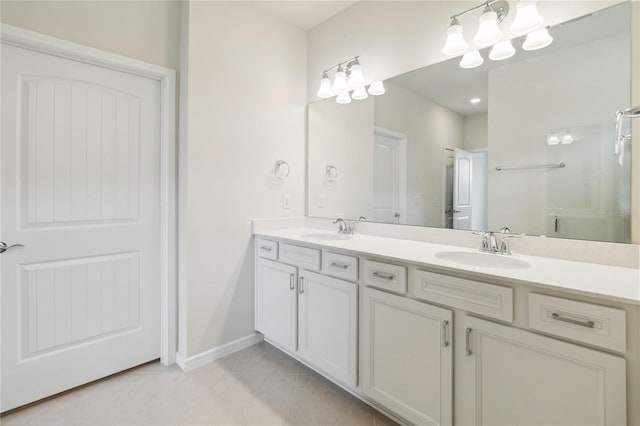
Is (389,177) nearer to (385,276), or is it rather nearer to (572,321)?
(385,276)

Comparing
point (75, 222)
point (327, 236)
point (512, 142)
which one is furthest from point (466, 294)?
point (75, 222)

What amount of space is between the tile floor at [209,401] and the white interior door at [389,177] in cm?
120

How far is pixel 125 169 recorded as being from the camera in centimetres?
195

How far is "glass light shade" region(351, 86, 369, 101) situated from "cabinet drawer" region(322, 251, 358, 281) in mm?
1281

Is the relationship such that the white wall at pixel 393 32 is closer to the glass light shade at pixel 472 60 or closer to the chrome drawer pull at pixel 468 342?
the glass light shade at pixel 472 60

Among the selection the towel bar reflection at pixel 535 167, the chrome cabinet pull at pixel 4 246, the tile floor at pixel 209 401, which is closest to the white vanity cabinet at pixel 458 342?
the tile floor at pixel 209 401

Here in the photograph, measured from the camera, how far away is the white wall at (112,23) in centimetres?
158

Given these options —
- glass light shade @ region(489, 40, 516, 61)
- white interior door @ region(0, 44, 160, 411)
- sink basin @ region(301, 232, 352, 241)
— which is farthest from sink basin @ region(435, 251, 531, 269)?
white interior door @ region(0, 44, 160, 411)

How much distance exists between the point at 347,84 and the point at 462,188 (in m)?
1.20

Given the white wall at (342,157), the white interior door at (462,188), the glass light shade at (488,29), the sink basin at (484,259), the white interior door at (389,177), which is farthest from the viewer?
the white wall at (342,157)

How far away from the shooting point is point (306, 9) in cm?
241

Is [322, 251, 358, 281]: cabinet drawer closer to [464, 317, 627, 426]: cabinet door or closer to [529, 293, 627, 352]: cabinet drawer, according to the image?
[464, 317, 627, 426]: cabinet door

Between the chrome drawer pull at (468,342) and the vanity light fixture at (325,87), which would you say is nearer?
the chrome drawer pull at (468,342)

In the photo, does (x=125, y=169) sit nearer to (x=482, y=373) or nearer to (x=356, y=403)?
(x=356, y=403)
